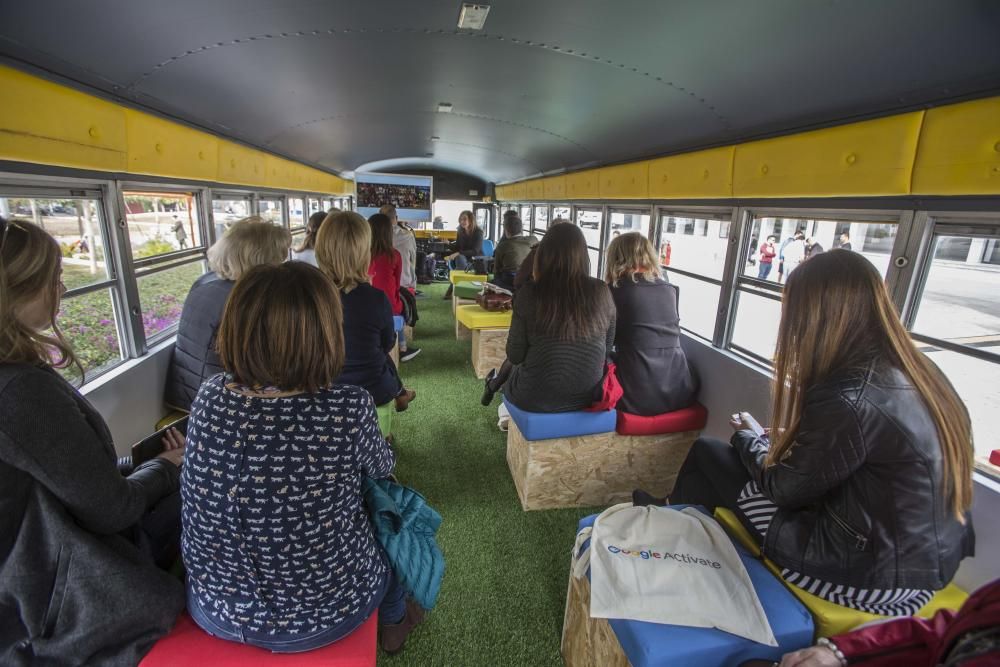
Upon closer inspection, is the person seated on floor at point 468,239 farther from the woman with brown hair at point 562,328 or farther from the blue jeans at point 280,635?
the blue jeans at point 280,635

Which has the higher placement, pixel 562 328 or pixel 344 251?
pixel 344 251

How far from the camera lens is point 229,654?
4.13ft

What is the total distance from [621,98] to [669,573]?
2.62 m

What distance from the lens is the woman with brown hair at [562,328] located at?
2.58 m

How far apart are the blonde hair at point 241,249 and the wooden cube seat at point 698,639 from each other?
7.03 ft

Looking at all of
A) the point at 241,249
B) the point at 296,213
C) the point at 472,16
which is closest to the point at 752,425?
the point at 472,16

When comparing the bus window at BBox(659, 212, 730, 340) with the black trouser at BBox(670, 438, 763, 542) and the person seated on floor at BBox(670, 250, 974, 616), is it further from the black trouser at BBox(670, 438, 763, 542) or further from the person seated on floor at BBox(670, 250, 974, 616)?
the person seated on floor at BBox(670, 250, 974, 616)

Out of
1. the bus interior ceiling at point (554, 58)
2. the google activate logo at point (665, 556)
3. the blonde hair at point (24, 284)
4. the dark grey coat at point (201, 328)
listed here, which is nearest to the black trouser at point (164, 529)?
the blonde hair at point (24, 284)

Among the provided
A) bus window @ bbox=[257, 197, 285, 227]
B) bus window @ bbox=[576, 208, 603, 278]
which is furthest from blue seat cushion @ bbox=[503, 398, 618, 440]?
bus window @ bbox=[257, 197, 285, 227]

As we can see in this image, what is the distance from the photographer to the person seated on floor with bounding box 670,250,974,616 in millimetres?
1281

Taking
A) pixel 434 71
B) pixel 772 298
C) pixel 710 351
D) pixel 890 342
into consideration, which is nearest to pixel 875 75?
pixel 890 342

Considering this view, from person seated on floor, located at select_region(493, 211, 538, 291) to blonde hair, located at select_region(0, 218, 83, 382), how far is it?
4.76 meters

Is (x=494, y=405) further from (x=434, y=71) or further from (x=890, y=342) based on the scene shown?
(x=890, y=342)

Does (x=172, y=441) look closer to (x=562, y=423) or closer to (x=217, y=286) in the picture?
(x=217, y=286)
